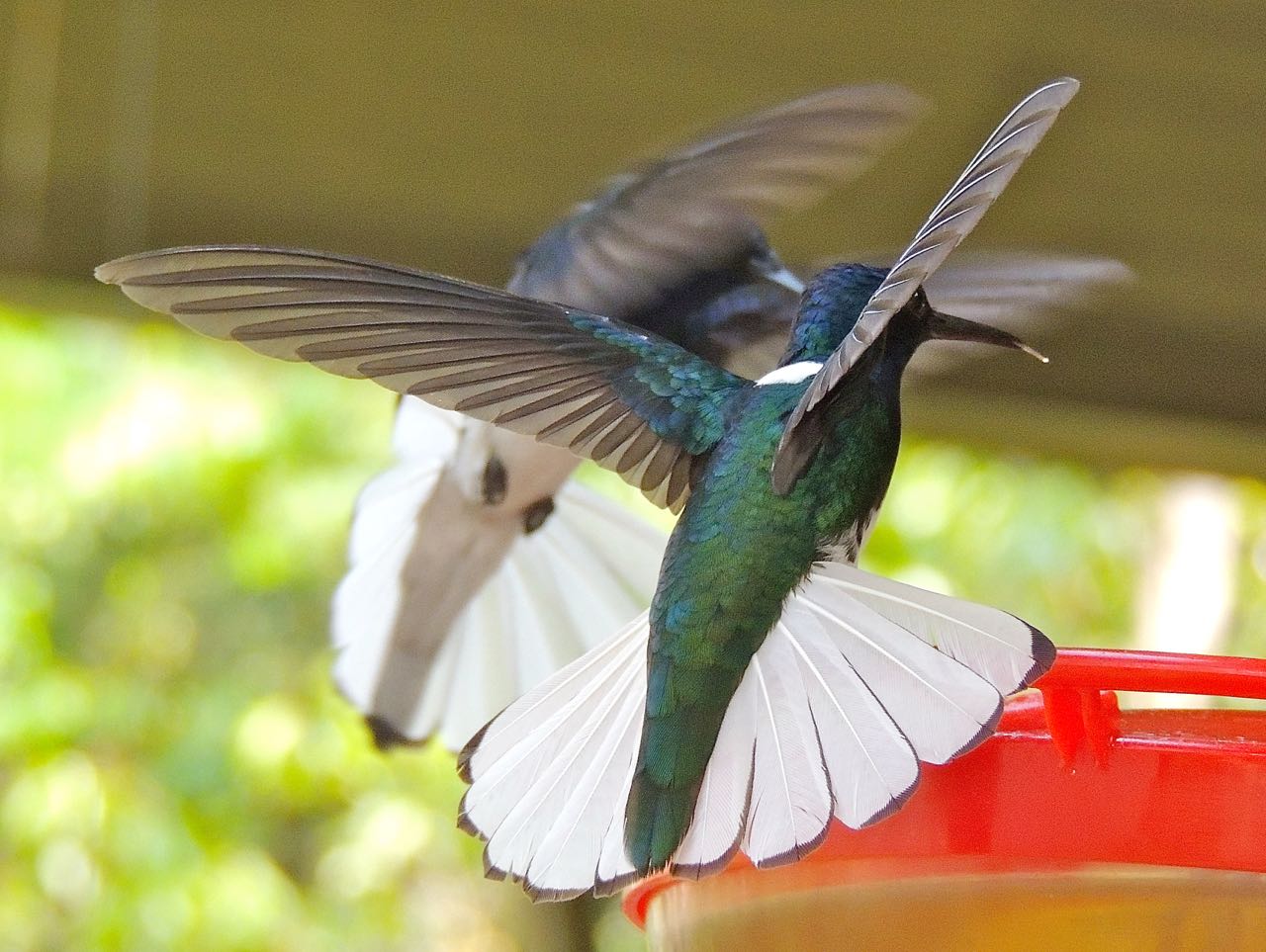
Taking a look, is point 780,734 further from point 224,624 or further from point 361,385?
point 224,624

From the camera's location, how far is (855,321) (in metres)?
1.10

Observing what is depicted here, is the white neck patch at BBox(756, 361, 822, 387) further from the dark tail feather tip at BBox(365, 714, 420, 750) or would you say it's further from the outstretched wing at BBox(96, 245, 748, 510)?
the dark tail feather tip at BBox(365, 714, 420, 750)

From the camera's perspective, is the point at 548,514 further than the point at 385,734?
Yes

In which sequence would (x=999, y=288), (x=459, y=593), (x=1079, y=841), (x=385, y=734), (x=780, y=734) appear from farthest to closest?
(x=459, y=593)
(x=385, y=734)
(x=999, y=288)
(x=780, y=734)
(x=1079, y=841)

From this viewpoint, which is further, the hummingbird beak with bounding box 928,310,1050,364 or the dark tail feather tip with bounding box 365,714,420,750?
the dark tail feather tip with bounding box 365,714,420,750

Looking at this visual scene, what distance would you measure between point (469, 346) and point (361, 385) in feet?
10.9

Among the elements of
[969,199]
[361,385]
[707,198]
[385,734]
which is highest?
[969,199]

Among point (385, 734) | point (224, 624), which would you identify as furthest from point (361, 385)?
point (385, 734)

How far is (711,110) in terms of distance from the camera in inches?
100

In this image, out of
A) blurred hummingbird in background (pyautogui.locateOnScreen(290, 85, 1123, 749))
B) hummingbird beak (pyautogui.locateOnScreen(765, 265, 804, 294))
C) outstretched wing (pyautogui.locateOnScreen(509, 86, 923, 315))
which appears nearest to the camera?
outstretched wing (pyautogui.locateOnScreen(509, 86, 923, 315))

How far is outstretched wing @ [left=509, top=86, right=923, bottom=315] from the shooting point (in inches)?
50.8

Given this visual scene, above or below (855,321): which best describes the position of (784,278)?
below

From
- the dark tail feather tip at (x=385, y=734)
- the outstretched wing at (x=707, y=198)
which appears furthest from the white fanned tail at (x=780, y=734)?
the dark tail feather tip at (x=385, y=734)

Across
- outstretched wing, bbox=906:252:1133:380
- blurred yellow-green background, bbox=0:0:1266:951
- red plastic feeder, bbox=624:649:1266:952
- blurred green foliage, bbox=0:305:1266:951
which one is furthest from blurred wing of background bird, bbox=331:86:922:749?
blurred green foliage, bbox=0:305:1266:951
